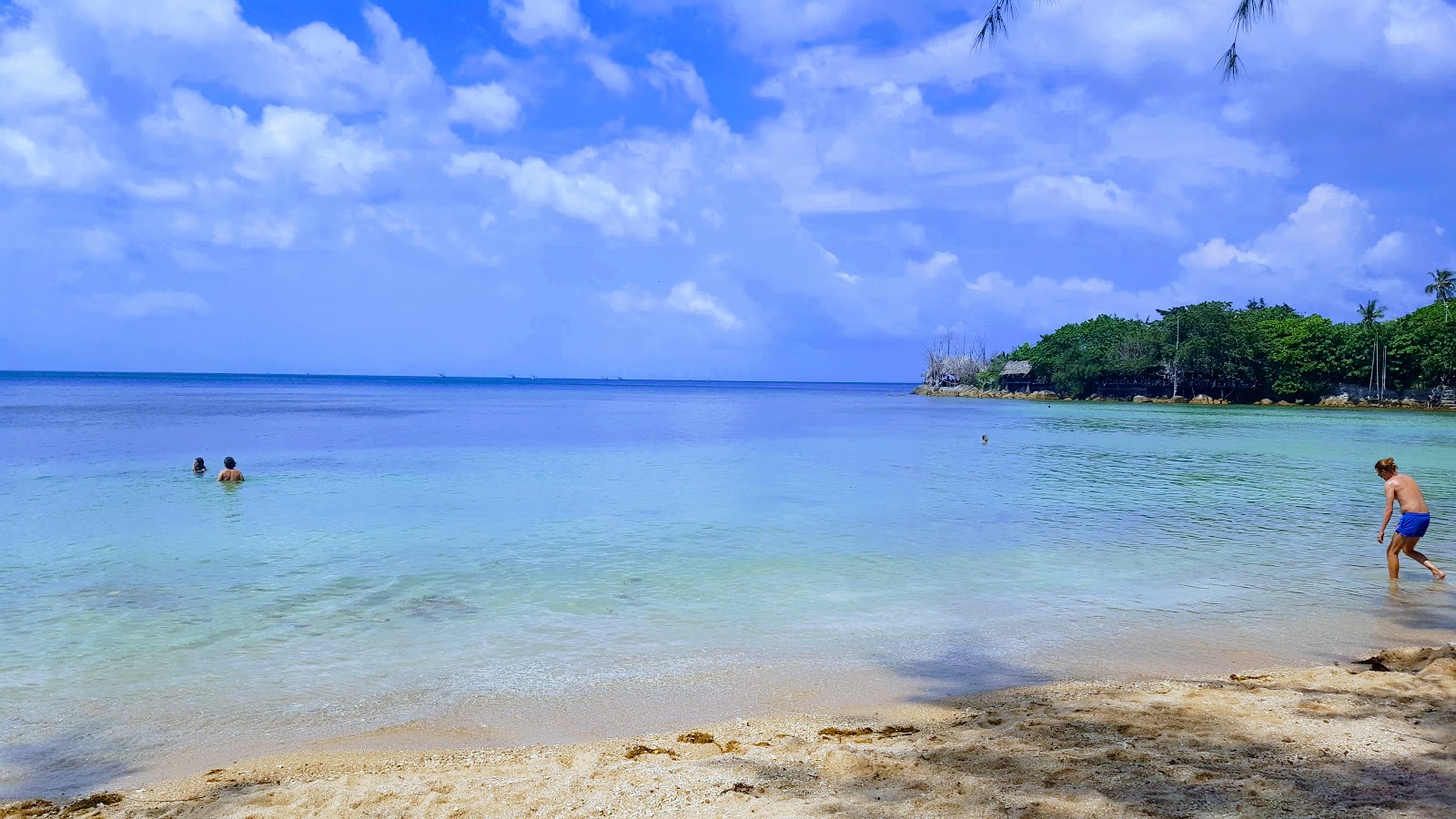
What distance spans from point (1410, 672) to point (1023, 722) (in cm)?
279

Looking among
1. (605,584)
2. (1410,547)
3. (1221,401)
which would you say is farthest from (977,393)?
(605,584)

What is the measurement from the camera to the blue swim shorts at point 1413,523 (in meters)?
9.13

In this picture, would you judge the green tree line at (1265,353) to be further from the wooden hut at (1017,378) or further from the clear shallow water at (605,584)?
the clear shallow water at (605,584)

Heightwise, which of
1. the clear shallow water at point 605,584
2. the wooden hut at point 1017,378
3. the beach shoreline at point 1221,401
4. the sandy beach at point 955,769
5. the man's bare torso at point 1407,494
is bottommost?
the clear shallow water at point 605,584

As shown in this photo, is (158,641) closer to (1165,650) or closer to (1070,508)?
(1165,650)

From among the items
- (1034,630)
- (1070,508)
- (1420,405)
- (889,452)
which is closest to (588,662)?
(1034,630)

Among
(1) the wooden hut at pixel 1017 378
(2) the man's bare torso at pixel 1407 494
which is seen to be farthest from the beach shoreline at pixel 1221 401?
(2) the man's bare torso at pixel 1407 494

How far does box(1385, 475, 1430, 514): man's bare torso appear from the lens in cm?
925

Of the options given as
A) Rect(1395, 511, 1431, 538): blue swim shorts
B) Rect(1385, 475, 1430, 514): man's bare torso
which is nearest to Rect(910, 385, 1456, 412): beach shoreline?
Rect(1385, 475, 1430, 514): man's bare torso

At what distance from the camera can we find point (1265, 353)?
6800 cm

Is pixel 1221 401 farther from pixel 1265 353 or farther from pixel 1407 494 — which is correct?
pixel 1407 494

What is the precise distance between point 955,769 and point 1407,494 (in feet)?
26.3

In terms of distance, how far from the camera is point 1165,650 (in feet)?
22.6

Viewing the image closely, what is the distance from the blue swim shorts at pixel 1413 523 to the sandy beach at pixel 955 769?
464 centimetres
